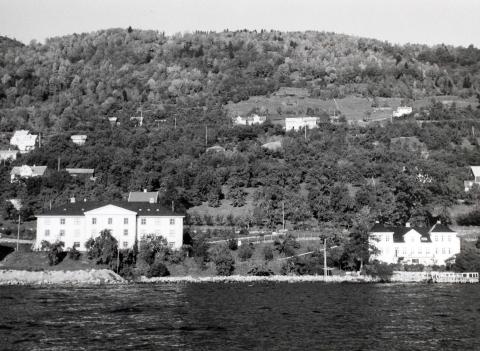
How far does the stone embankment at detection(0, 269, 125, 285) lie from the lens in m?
58.5

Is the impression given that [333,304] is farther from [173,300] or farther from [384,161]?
[384,161]

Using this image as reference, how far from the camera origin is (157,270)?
61.8m

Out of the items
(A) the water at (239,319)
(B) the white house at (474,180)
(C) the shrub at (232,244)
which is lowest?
(A) the water at (239,319)

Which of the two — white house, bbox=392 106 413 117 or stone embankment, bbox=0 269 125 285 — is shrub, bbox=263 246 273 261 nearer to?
stone embankment, bbox=0 269 125 285

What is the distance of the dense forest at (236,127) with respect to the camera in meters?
87.0

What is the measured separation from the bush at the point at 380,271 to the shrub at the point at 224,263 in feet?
41.5

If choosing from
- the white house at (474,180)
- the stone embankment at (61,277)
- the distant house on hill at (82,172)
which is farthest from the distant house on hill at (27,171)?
the white house at (474,180)

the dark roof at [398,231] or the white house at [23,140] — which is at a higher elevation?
the white house at [23,140]

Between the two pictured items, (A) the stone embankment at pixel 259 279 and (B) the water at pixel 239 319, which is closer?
(B) the water at pixel 239 319

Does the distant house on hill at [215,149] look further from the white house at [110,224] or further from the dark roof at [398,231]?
the dark roof at [398,231]

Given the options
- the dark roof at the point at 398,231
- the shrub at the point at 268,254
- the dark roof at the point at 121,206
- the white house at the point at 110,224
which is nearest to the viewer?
the shrub at the point at 268,254

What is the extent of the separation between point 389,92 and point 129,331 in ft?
405

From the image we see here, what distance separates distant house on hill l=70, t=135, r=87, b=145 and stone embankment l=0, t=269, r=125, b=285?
60.1 metres

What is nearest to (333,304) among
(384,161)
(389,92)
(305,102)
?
(384,161)
